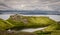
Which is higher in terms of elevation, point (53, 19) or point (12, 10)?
point (12, 10)

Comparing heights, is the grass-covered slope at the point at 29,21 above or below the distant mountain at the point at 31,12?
below

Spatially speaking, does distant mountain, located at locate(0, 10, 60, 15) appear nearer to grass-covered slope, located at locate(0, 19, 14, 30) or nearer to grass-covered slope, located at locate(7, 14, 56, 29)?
grass-covered slope, located at locate(7, 14, 56, 29)

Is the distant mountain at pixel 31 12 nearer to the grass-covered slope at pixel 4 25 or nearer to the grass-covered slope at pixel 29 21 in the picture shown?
the grass-covered slope at pixel 29 21

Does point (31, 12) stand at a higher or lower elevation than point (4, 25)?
higher

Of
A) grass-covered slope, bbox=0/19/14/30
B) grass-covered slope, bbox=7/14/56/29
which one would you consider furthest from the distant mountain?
grass-covered slope, bbox=0/19/14/30

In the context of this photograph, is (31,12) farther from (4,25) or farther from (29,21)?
(4,25)

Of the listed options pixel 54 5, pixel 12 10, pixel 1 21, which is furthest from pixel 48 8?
pixel 1 21

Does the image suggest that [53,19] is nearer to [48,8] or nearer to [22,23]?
[48,8]

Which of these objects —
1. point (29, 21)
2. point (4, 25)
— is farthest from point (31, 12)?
point (4, 25)

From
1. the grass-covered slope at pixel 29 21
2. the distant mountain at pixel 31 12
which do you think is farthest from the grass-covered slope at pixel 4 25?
the distant mountain at pixel 31 12

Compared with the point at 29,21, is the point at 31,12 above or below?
above
